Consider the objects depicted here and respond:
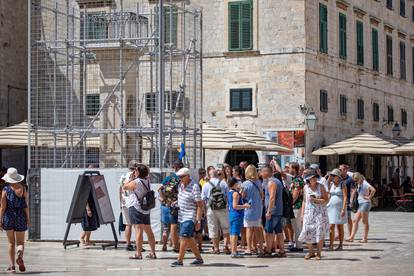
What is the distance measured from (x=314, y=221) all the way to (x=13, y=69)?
76.2 ft

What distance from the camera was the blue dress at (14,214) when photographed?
15594mm

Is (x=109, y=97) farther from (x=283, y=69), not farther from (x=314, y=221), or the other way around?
(x=283, y=69)

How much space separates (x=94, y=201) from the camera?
64.9 feet

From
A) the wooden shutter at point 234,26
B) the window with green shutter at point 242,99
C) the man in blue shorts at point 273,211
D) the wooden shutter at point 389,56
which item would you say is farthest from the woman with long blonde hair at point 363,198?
the wooden shutter at point 389,56

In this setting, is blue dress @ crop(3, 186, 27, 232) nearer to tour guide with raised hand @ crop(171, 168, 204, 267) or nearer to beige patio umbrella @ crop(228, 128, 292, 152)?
tour guide with raised hand @ crop(171, 168, 204, 267)

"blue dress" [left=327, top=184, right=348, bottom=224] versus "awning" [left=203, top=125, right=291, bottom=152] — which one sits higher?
"awning" [left=203, top=125, right=291, bottom=152]

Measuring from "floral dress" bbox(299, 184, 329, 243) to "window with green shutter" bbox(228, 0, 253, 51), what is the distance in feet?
61.0

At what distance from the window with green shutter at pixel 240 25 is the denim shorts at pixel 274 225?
1827 cm

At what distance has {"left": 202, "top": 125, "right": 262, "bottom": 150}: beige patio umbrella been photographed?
28.6m

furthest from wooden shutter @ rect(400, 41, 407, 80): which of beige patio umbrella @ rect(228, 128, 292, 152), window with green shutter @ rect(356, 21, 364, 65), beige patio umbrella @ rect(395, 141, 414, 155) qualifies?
beige patio umbrella @ rect(228, 128, 292, 152)

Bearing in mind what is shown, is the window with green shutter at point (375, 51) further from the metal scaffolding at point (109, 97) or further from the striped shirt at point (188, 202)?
the striped shirt at point (188, 202)

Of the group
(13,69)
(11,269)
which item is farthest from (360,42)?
(11,269)

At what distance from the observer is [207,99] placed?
36375 millimetres

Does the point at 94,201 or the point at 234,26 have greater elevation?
the point at 234,26
